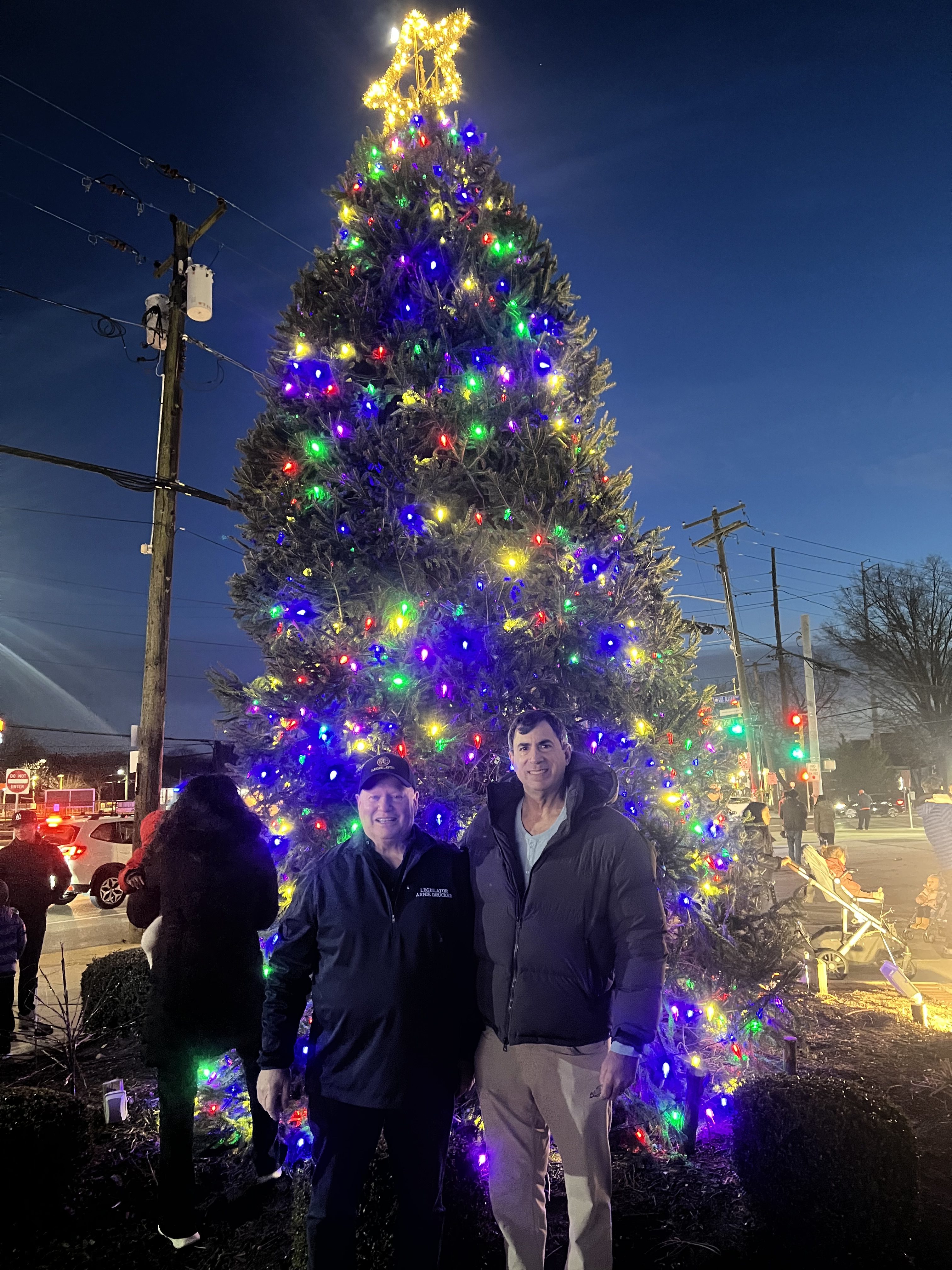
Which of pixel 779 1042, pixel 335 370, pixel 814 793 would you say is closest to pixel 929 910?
pixel 779 1042

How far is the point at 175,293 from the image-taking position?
36.2 ft

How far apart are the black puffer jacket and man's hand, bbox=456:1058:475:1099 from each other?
1.12 meters

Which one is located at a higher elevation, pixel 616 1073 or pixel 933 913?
pixel 616 1073

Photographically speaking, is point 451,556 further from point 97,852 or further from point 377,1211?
point 97,852

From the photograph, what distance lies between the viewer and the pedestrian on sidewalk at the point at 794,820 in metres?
16.0

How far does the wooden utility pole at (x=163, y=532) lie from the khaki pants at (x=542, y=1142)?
27.6 ft

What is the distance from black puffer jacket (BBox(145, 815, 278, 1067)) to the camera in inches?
121

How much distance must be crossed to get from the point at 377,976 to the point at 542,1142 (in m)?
0.86

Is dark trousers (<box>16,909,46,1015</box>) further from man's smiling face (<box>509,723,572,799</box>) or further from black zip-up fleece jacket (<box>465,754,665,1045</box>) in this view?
man's smiling face (<box>509,723,572,799</box>)

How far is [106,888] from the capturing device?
13.1 metres

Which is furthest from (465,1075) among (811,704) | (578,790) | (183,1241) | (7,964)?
(811,704)

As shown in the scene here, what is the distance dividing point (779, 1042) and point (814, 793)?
27.2m

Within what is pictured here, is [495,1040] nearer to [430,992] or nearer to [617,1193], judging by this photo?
[430,992]

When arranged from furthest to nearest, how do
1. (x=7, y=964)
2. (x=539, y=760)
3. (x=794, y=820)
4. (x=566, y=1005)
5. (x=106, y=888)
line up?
(x=794, y=820) < (x=106, y=888) < (x=7, y=964) < (x=539, y=760) < (x=566, y=1005)
